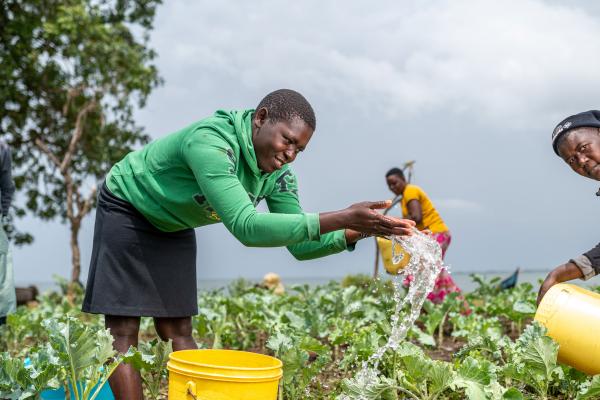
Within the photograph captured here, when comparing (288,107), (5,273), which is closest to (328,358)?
(288,107)

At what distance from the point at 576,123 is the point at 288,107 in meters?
1.22

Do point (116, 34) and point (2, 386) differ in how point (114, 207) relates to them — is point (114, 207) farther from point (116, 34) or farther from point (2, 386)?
point (116, 34)

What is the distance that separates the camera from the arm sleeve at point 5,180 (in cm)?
481

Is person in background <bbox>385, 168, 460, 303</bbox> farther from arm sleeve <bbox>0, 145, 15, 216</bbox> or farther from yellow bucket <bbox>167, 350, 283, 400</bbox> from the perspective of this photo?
yellow bucket <bbox>167, 350, 283, 400</bbox>

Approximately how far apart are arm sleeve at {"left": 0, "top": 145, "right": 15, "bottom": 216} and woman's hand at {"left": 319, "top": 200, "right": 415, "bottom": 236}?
3296 millimetres

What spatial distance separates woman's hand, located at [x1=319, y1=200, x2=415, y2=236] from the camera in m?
2.21

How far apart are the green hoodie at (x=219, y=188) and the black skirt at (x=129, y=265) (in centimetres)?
6

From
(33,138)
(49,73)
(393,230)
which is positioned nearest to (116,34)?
(49,73)

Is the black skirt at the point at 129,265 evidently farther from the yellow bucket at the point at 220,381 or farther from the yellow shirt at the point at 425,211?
the yellow shirt at the point at 425,211

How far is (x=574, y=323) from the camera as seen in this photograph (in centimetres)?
296

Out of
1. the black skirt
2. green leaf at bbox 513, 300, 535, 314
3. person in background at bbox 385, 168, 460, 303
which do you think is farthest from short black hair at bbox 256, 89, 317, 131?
person in background at bbox 385, 168, 460, 303

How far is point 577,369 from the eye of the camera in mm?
3104

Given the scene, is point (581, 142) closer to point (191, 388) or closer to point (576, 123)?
point (576, 123)

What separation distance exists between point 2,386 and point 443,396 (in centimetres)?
188
